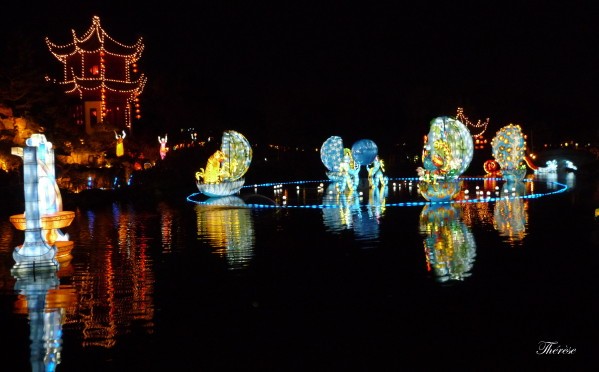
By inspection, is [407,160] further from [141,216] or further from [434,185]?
[141,216]

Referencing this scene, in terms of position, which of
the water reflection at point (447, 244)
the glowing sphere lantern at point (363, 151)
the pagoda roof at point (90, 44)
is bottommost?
the water reflection at point (447, 244)

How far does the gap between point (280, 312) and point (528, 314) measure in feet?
8.19

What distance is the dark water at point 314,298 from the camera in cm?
540

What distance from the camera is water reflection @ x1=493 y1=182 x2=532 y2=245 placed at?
11.4 meters

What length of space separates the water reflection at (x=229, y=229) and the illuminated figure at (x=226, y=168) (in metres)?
1.81

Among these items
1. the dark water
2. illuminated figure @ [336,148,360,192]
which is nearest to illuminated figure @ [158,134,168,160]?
illuminated figure @ [336,148,360,192]

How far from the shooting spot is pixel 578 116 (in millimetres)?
54094

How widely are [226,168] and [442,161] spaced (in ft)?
27.0

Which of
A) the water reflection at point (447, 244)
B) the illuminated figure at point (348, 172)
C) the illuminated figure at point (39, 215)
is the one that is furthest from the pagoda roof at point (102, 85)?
the illuminated figure at point (39, 215)

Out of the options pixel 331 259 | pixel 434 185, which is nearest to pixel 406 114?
pixel 434 185

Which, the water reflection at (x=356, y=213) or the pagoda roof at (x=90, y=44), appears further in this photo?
the pagoda roof at (x=90, y=44)

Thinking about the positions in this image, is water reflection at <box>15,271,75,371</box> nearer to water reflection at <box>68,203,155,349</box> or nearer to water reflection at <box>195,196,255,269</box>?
water reflection at <box>68,203,155,349</box>

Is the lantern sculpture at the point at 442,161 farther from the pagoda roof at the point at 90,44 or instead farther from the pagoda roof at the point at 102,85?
the pagoda roof at the point at 90,44

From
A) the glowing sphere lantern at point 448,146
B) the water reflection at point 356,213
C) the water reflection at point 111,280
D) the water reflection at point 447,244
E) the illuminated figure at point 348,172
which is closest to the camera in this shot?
the water reflection at point 111,280
